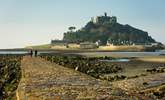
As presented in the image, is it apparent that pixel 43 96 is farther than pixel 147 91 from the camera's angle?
No

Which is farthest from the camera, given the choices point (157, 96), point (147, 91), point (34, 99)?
point (147, 91)

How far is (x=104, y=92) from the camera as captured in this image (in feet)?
54.2

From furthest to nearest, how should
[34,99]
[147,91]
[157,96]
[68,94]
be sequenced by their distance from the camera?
[147,91] → [157,96] → [68,94] → [34,99]

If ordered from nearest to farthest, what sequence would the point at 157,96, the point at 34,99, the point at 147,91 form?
the point at 34,99, the point at 157,96, the point at 147,91

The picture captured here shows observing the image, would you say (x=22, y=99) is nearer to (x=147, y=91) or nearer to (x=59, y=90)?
(x=59, y=90)

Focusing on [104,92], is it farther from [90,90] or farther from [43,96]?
[43,96]

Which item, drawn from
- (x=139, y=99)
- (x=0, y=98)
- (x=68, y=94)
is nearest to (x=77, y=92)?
(x=68, y=94)

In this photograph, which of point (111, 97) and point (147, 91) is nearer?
point (111, 97)

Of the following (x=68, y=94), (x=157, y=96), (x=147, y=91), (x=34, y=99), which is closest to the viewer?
(x=34, y=99)

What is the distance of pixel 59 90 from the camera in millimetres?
17266

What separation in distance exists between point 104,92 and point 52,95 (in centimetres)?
242

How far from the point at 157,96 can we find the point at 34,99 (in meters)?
5.85

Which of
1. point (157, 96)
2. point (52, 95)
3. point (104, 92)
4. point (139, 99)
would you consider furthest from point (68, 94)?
point (157, 96)

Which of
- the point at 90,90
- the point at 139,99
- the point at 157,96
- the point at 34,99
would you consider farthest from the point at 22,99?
the point at 157,96
